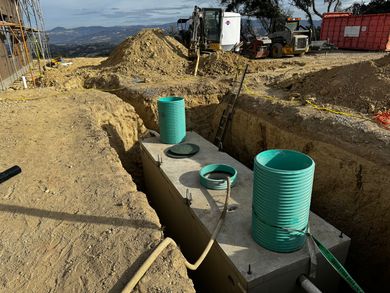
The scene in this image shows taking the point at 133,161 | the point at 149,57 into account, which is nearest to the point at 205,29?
the point at 149,57

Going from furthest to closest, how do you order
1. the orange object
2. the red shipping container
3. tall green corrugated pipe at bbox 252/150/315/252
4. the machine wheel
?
the red shipping container → the machine wheel → the orange object → tall green corrugated pipe at bbox 252/150/315/252

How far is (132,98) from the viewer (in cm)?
1043

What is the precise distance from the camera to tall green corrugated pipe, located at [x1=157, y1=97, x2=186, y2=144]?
7.72m

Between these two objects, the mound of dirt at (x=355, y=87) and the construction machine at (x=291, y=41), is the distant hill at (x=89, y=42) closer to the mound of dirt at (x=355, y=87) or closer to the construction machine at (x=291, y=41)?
the construction machine at (x=291, y=41)

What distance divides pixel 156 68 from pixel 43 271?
1144 centimetres

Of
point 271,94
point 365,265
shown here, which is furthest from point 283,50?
point 365,265

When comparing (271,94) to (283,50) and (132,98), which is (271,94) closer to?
(132,98)

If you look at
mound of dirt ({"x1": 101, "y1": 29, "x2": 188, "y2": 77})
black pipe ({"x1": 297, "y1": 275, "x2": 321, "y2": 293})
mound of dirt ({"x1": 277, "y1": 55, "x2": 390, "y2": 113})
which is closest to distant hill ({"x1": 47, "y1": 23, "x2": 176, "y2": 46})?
mound of dirt ({"x1": 101, "y1": 29, "x2": 188, "y2": 77})

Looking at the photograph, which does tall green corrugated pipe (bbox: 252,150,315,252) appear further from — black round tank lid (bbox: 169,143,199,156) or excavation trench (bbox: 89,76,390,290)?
black round tank lid (bbox: 169,143,199,156)

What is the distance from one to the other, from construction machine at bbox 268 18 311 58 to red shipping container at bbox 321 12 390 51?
14.5 ft

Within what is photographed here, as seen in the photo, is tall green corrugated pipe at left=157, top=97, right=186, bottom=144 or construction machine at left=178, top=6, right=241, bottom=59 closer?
tall green corrugated pipe at left=157, top=97, right=186, bottom=144

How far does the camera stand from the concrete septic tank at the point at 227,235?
161 inches

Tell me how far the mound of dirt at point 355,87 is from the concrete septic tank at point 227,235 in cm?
337

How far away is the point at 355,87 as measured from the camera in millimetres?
7867
